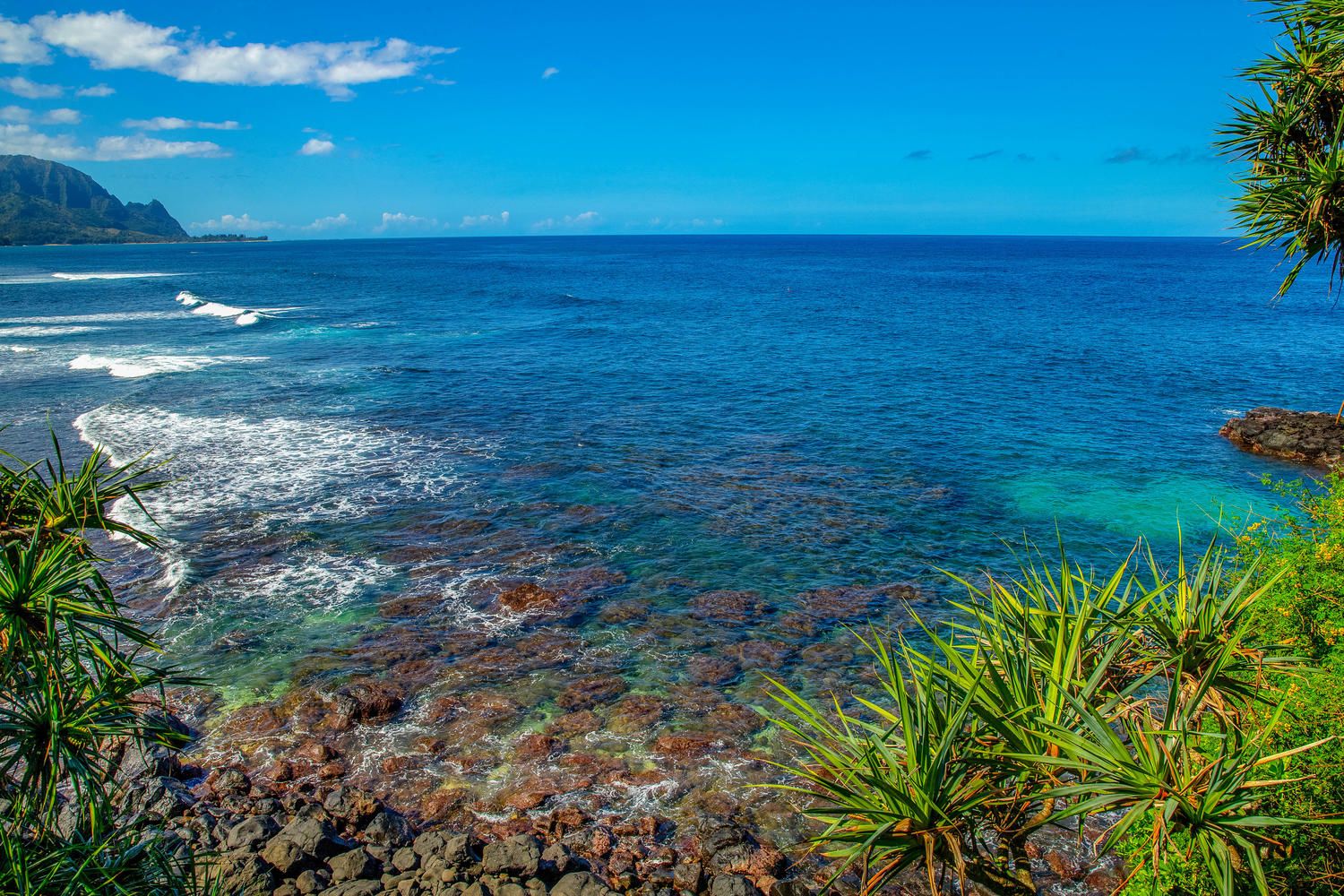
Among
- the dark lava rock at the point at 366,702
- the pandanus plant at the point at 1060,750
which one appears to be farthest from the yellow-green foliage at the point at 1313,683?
the dark lava rock at the point at 366,702

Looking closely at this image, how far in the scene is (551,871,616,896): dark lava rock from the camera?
38.6ft

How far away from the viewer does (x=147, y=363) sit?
2108 inches

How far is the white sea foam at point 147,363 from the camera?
167 feet

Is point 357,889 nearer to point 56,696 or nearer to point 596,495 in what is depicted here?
point 56,696

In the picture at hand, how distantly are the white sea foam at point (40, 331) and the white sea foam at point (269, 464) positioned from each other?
33.2m

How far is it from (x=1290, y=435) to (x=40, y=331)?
88.8 m

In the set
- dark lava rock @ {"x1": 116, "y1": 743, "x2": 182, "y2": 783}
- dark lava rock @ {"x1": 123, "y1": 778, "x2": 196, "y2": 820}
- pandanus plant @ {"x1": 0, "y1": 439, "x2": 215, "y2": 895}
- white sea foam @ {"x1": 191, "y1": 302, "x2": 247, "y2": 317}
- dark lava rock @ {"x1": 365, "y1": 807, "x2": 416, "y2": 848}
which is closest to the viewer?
pandanus plant @ {"x1": 0, "y1": 439, "x2": 215, "y2": 895}

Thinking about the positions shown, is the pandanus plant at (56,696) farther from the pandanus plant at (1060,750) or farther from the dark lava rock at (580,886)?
the pandanus plant at (1060,750)

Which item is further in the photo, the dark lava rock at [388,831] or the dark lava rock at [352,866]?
the dark lava rock at [388,831]

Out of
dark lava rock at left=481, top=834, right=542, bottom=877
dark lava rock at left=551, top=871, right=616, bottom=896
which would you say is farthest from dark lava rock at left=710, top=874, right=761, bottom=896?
dark lava rock at left=481, top=834, right=542, bottom=877

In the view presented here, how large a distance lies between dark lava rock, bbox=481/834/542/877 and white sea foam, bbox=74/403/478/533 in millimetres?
17311

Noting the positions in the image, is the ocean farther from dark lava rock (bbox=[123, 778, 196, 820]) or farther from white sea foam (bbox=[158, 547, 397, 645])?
dark lava rock (bbox=[123, 778, 196, 820])

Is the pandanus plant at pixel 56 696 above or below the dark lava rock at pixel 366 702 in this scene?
above

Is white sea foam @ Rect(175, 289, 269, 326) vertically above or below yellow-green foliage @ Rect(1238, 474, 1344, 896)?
above
